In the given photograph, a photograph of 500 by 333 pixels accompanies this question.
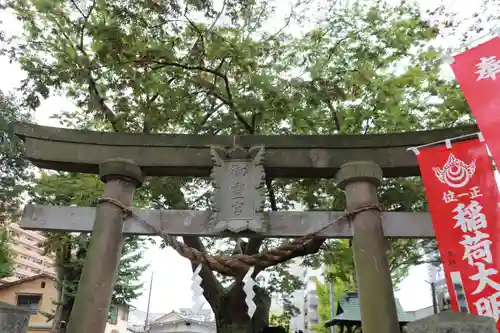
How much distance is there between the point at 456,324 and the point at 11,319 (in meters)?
4.69

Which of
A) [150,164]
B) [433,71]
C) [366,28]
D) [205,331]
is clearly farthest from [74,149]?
[205,331]

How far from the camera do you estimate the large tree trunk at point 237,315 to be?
28.8ft

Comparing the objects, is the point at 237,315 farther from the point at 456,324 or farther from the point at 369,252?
the point at 456,324

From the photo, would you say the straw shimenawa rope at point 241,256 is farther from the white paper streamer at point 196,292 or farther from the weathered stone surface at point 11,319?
the weathered stone surface at point 11,319

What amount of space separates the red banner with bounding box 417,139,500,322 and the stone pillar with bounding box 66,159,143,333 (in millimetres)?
3806

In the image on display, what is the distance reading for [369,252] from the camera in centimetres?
467

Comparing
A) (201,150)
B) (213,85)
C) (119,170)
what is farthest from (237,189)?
(213,85)

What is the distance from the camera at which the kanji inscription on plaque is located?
4984 mm

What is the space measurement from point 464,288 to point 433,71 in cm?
655

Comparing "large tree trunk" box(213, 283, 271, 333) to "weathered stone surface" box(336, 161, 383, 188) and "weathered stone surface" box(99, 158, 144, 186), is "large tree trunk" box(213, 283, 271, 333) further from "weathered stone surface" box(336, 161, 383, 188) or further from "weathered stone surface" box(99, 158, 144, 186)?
"weathered stone surface" box(336, 161, 383, 188)

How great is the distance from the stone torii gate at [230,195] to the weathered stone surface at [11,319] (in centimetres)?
74

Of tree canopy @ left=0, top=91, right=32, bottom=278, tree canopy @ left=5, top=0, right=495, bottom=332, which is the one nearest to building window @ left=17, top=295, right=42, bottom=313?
tree canopy @ left=0, top=91, right=32, bottom=278

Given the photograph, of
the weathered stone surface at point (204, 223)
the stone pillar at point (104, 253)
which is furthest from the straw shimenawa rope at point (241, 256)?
the stone pillar at point (104, 253)

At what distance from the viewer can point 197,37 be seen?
8.51m
